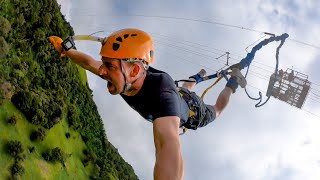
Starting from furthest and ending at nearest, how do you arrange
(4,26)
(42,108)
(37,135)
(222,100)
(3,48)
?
(42,108) → (4,26) → (37,135) → (3,48) → (222,100)

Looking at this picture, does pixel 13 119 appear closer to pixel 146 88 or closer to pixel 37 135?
pixel 37 135

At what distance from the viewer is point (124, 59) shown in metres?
6.32

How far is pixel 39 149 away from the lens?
80.9 m

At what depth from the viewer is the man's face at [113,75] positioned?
6.16 meters

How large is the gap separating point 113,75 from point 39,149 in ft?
259

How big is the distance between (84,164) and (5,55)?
30.8 metres

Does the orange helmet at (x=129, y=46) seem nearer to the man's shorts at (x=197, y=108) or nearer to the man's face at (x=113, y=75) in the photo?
the man's face at (x=113, y=75)

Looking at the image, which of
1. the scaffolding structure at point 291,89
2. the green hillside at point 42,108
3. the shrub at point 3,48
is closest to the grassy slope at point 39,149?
the green hillside at point 42,108

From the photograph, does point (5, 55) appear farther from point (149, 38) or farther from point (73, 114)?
point (149, 38)

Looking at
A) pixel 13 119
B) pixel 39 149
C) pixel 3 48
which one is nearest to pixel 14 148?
pixel 13 119

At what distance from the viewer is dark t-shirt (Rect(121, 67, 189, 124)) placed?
599 cm

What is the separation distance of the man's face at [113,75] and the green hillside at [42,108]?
64.7 m

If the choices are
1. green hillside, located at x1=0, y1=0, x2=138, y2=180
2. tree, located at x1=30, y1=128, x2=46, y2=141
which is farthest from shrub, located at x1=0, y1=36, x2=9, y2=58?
tree, located at x1=30, y1=128, x2=46, y2=141

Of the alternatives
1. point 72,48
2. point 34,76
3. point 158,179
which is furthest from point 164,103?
point 34,76
